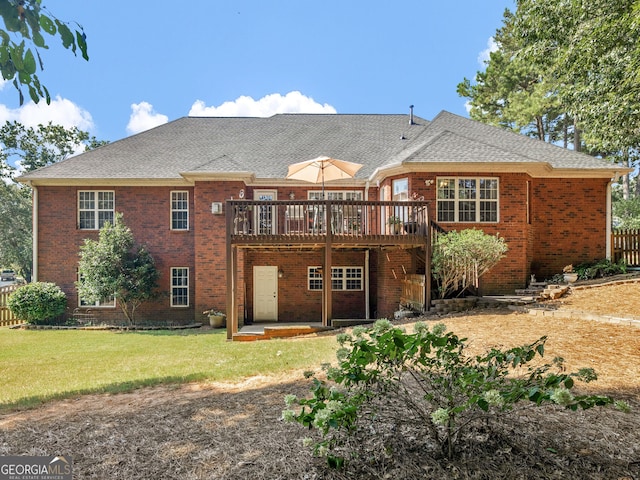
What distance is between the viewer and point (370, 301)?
1538 centimetres

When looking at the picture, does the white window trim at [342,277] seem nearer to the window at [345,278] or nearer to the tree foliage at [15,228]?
the window at [345,278]

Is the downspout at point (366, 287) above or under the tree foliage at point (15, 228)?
under

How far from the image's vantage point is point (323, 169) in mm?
12602

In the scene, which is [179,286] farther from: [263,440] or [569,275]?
[569,275]

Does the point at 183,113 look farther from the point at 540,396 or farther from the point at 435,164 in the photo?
the point at 540,396

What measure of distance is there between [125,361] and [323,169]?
7.87 metres

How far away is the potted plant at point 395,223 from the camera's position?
11.7 m

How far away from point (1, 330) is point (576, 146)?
113 ft

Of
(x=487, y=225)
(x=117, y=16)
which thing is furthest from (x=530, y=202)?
(x=117, y=16)

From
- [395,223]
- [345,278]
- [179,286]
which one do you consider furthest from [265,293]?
[395,223]

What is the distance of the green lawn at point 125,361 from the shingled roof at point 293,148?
650cm

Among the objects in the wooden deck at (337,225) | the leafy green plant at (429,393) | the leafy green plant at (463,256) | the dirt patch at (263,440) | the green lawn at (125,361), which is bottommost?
the green lawn at (125,361)

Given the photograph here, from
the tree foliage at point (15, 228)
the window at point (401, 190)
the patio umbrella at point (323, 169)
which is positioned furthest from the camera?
the tree foliage at point (15, 228)

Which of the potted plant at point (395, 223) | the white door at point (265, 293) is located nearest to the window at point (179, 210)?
the white door at point (265, 293)
